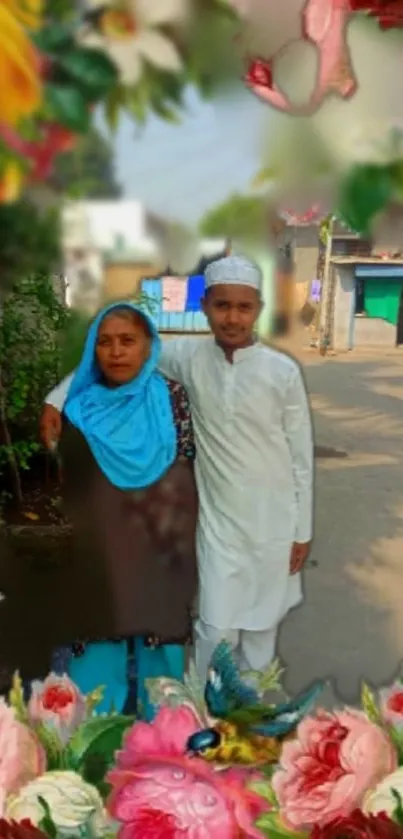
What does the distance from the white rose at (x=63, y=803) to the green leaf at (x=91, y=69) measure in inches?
42.9

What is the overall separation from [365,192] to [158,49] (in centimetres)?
38

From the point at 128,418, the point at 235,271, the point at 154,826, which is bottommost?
the point at 154,826

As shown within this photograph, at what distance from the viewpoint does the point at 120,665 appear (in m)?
1.93

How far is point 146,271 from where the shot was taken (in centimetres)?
162

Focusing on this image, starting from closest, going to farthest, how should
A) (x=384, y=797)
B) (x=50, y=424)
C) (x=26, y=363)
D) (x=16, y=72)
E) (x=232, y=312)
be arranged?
(x=16, y=72) < (x=384, y=797) < (x=232, y=312) < (x=50, y=424) < (x=26, y=363)

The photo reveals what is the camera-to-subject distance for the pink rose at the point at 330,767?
158cm

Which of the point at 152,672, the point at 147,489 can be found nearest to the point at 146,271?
the point at 147,489

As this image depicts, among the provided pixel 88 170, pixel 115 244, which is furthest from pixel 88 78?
pixel 115 244

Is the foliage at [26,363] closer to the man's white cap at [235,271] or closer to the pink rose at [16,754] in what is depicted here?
the man's white cap at [235,271]

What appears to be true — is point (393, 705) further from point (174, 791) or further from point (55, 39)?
point (55, 39)

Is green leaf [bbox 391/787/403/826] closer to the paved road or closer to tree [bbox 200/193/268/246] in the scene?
the paved road

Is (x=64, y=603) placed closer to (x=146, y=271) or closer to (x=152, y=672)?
(x=152, y=672)

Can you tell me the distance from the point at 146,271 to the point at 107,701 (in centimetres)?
83

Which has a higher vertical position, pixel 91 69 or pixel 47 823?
pixel 91 69
